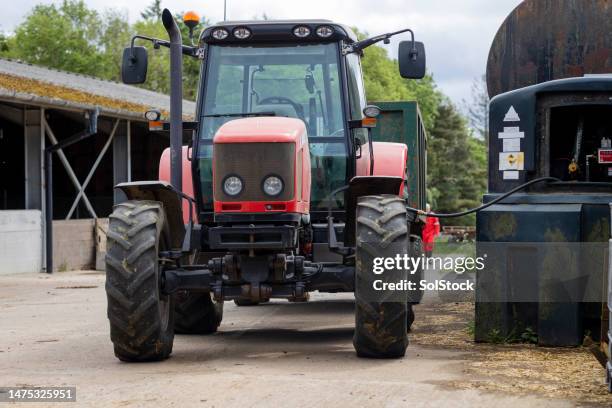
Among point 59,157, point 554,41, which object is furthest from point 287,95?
point 59,157

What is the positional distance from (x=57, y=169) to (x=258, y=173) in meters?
23.5

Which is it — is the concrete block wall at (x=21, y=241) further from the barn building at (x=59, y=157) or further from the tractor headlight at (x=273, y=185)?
the tractor headlight at (x=273, y=185)

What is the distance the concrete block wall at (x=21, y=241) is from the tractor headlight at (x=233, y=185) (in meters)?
14.7

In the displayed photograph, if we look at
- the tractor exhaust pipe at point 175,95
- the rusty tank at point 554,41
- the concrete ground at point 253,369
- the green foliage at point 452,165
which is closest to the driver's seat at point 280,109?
the tractor exhaust pipe at point 175,95

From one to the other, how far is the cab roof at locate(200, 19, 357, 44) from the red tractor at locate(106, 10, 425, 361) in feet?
0.04

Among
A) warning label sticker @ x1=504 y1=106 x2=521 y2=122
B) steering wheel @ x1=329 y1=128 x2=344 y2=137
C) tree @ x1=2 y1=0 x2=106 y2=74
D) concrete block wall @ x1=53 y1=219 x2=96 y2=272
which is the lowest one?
concrete block wall @ x1=53 y1=219 x2=96 y2=272

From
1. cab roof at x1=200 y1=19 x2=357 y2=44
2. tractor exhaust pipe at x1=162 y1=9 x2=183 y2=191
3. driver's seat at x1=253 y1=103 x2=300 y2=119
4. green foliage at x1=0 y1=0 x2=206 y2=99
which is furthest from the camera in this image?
green foliage at x1=0 y1=0 x2=206 y2=99

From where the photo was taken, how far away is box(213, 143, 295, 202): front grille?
29.1 feet

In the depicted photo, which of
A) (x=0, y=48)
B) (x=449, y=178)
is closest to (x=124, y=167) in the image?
(x=0, y=48)

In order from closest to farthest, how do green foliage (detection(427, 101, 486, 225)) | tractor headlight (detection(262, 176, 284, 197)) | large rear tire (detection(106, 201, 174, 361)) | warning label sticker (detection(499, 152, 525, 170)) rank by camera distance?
large rear tire (detection(106, 201, 174, 361))
tractor headlight (detection(262, 176, 284, 197))
warning label sticker (detection(499, 152, 525, 170))
green foliage (detection(427, 101, 486, 225))

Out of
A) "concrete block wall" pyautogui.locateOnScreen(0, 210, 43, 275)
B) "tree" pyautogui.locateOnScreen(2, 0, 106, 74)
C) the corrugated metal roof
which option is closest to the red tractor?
the corrugated metal roof

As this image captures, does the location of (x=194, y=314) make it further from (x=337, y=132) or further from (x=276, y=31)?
(x=276, y=31)

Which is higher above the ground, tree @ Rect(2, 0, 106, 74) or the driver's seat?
tree @ Rect(2, 0, 106, 74)

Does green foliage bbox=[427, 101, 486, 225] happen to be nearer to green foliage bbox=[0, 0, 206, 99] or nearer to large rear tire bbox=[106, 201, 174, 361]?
green foliage bbox=[0, 0, 206, 99]
